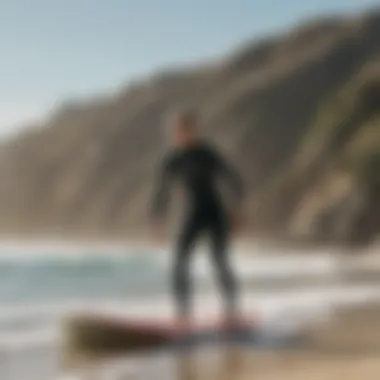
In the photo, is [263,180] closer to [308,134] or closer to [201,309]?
[308,134]

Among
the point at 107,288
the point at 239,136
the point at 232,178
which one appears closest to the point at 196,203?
the point at 232,178

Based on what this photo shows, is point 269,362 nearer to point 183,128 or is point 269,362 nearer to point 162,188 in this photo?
point 162,188

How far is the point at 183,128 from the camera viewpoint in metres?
2.05

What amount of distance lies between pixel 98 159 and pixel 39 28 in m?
0.40

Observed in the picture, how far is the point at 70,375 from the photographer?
1.65 meters

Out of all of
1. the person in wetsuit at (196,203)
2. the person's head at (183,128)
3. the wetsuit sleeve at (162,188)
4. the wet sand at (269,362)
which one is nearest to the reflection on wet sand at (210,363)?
the wet sand at (269,362)

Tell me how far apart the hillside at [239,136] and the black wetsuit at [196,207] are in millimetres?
60

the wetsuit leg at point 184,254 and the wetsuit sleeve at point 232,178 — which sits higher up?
the wetsuit sleeve at point 232,178

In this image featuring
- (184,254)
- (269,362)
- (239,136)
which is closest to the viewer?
(269,362)

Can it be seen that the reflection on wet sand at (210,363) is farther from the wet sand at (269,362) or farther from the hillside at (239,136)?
the hillside at (239,136)

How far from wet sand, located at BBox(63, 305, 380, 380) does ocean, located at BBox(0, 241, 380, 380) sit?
16 cm

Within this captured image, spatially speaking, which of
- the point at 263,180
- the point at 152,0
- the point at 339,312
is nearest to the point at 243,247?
the point at 263,180

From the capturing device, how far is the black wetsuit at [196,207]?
201 centimetres

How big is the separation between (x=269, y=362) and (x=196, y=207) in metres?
0.49
